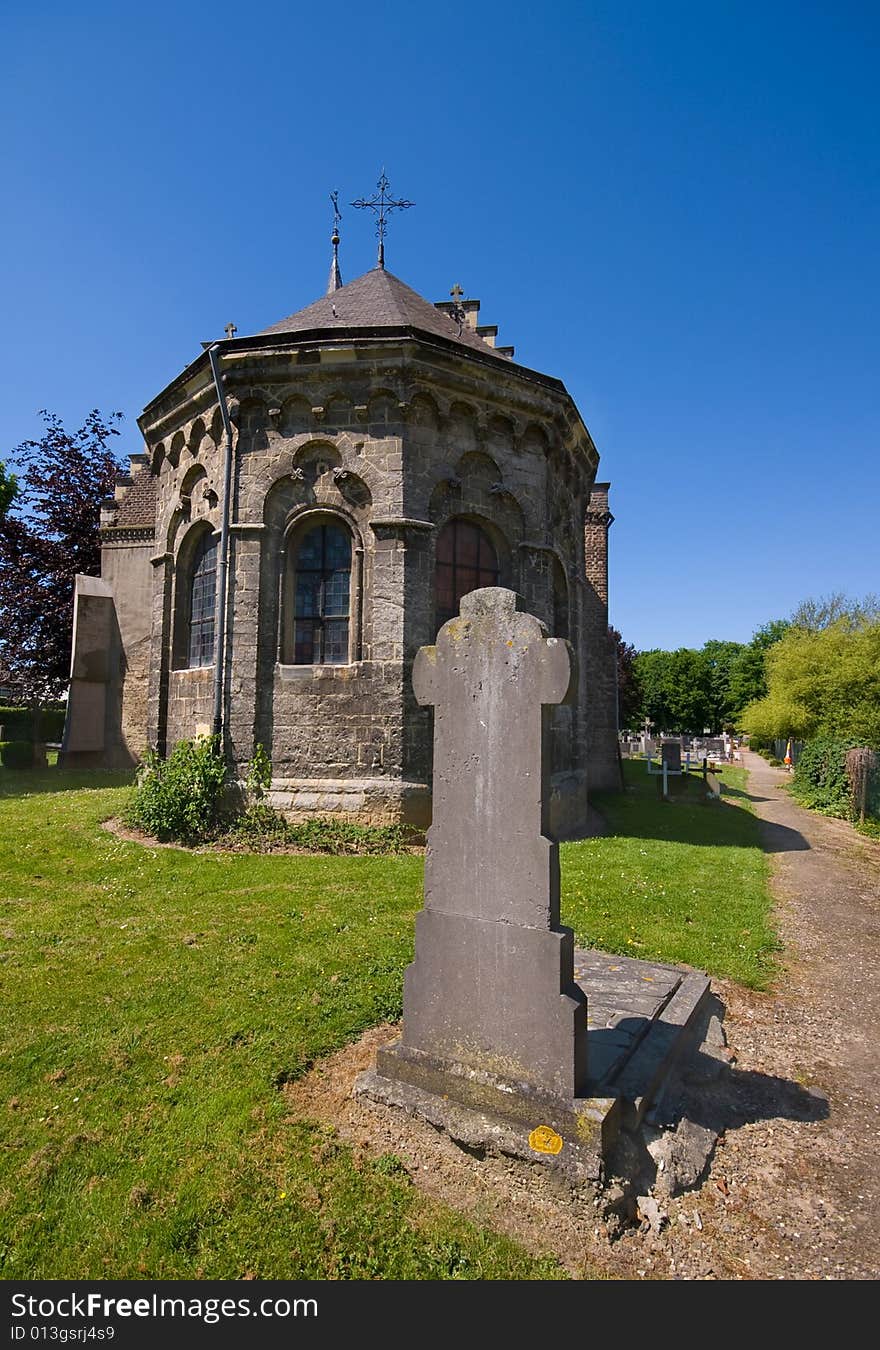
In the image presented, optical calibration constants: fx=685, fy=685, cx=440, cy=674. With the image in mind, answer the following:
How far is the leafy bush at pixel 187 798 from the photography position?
1043 centimetres

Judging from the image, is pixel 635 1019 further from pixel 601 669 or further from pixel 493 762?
pixel 601 669

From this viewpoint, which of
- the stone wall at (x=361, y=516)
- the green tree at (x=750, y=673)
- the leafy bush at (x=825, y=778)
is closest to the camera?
the stone wall at (x=361, y=516)

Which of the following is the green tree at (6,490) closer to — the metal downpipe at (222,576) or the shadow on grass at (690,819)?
the metal downpipe at (222,576)

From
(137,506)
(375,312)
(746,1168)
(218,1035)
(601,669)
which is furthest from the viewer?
(137,506)

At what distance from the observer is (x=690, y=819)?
15031 mm

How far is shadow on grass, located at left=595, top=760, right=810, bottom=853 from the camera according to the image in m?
12.8

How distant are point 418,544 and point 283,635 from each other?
2623 mm

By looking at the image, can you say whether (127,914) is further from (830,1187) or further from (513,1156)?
(830,1187)

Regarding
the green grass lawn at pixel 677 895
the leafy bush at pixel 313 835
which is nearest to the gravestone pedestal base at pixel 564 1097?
the green grass lawn at pixel 677 895

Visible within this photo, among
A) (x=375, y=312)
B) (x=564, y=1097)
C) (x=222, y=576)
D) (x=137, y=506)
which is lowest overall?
(x=564, y=1097)

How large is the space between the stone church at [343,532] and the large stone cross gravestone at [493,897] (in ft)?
21.0

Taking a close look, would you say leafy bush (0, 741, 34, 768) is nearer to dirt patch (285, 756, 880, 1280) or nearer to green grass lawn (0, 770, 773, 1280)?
green grass lawn (0, 770, 773, 1280)

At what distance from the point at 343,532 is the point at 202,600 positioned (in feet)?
10.4

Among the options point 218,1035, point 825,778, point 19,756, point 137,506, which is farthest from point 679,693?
point 218,1035
